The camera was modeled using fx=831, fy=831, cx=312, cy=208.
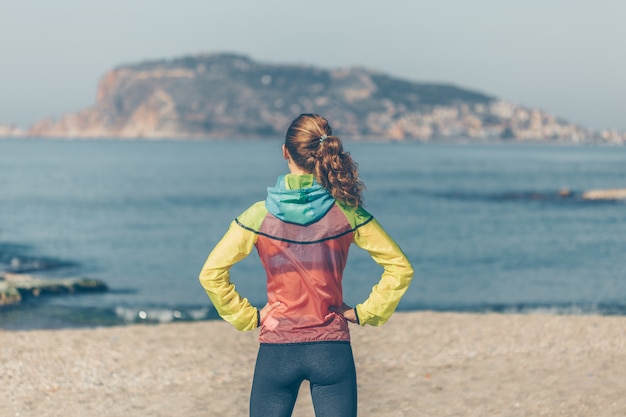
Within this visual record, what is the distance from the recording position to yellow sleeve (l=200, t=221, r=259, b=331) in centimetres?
380

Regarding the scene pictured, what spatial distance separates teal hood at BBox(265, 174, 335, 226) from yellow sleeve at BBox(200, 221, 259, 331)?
173 millimetres

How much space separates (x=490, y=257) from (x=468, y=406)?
2493 cm

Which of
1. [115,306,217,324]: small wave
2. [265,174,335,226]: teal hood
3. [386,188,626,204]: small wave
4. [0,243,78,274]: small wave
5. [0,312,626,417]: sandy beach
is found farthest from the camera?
[386,188,626,204]: small wave

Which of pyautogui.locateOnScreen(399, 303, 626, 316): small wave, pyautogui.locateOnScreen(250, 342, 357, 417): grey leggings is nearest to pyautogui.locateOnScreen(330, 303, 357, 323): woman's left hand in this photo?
pyautogui.locateOnScreen(250, 342, 357, 417): grey leggings

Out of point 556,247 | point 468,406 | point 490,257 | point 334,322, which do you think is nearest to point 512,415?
point 468,406

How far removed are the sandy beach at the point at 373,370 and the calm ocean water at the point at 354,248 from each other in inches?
231

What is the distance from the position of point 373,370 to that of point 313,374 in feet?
20.2

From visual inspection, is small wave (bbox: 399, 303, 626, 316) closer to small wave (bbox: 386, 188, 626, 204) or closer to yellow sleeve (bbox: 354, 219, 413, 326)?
yellow sleeve (bbox: 354, 219, 413, 326)

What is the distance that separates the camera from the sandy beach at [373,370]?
8.30 metres

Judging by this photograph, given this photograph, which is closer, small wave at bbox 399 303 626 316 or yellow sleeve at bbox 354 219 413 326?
yellow sleeve at bbox 354 219 413 326

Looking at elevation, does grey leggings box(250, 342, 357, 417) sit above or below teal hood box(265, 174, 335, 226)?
below

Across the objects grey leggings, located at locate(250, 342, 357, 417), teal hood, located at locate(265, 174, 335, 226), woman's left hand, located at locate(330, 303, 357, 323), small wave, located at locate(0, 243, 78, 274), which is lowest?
small wave, located at locate(0, 243, 78, 274)

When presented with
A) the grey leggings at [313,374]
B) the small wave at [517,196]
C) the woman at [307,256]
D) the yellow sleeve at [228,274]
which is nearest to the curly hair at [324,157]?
the woman at [307,256]

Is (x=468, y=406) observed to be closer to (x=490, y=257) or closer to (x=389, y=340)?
(x=389, y=340)
